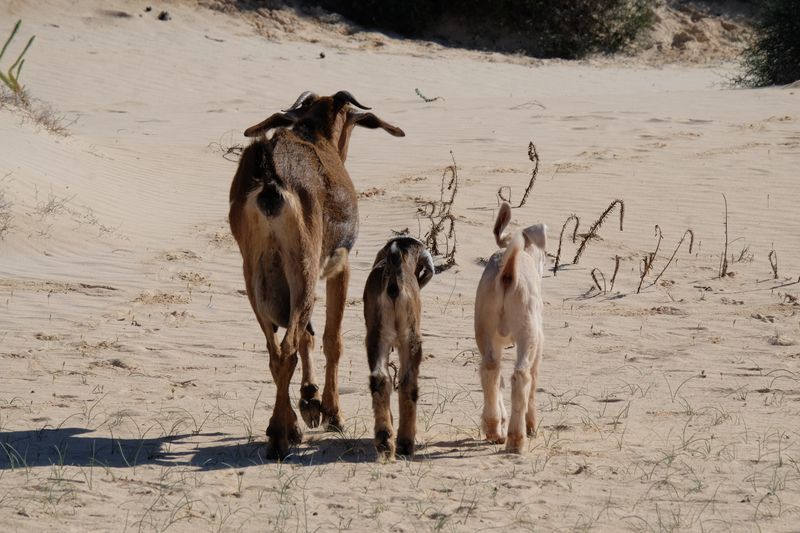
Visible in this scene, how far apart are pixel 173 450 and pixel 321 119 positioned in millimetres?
2270

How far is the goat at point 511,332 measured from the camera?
5.86m

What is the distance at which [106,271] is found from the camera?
33.8 feet

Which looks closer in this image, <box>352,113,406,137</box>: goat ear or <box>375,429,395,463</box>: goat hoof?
<box>375,429,395,463</box>: goat hoof

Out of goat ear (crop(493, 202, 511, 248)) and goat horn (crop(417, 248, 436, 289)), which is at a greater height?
goat ear (crop(493, 202, 511, 248))

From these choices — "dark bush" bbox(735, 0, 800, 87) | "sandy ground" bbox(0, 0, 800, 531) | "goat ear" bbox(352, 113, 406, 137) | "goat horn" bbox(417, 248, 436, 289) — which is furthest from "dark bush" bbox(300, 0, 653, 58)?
"goat horn" bbox(417, 248, 436, 289)

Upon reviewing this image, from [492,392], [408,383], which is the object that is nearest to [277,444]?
[408,383]

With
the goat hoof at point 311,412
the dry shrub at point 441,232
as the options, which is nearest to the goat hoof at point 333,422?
the goat hoof at point 311,412

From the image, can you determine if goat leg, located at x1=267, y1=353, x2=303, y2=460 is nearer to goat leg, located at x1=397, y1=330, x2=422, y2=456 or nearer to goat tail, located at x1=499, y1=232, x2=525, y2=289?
goat leg, located at x1=397, y1=330, x2=422, y2=456

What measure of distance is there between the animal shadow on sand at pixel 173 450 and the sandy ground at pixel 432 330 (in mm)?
20

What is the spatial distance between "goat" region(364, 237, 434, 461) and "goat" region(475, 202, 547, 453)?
0.40m

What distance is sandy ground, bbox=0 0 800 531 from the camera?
17.3ft

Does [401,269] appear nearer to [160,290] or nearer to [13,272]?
[160,290]

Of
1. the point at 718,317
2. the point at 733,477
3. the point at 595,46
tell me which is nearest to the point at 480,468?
the point at 733,477

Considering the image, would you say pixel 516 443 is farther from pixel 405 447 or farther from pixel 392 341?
pixel 392 341
